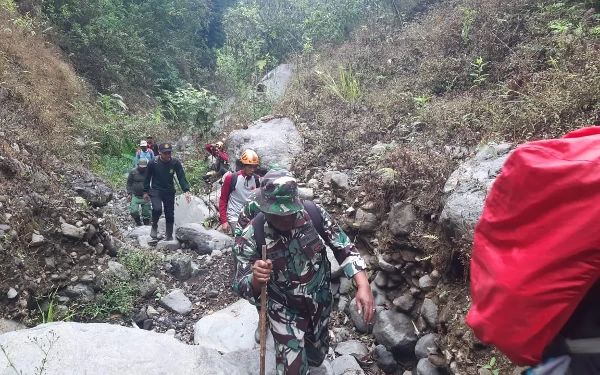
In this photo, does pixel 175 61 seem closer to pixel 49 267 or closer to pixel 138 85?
pixel 138 85

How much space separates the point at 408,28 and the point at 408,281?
8.61 meters

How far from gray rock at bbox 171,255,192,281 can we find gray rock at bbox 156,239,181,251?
0.86 m

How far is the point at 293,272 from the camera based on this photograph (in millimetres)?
2855

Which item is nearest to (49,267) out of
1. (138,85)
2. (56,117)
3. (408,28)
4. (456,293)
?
(456,293)

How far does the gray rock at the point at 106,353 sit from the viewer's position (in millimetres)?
2830

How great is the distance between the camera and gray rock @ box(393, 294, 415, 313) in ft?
13.5

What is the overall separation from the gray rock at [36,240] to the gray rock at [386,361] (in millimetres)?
3905

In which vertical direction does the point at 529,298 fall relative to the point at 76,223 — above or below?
above

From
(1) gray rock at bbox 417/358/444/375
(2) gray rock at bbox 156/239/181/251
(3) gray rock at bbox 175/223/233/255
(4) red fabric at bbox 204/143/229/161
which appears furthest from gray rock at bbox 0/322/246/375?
(4) red fabric at bbox 204/143/229/161

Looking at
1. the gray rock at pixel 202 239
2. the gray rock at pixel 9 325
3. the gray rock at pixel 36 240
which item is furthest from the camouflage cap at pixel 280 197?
the gray rock at pixel 202 239

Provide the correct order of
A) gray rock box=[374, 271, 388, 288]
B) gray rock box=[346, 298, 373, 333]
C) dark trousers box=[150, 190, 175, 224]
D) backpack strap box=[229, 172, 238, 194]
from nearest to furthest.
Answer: gray rock box=[346, 298, 373, 333]
gray rock box=[374, 271, 388, 288]
backpack strap box=[229, 172, 238, 194]
dark trousers box=[150, 190, 175, 224]

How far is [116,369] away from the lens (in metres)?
2.88

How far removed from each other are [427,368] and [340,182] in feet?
9.34

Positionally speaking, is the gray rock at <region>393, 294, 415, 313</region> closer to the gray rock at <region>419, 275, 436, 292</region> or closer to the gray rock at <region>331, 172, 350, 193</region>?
the gray rock at <region>419, 275, 436, 292</region>
